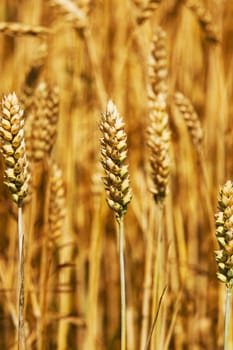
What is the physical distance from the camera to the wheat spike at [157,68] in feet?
3.87

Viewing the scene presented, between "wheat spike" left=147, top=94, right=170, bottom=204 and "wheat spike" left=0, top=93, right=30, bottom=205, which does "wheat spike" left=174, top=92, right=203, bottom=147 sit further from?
"wheat spike" left=0, top=93, right=30, bottom=205

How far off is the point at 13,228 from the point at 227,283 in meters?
0.93

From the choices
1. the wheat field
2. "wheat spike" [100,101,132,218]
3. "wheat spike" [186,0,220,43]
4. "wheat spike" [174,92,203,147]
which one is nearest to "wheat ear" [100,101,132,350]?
"wheat spike" [100,101,132,218]

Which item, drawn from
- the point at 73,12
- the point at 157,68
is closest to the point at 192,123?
the point at 157,68

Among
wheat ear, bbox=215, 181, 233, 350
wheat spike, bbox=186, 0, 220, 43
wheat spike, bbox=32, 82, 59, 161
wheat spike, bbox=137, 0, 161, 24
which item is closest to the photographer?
wheat ear, bbox=215, 181, 233, 350

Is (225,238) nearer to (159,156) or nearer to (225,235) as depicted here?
(225,235)

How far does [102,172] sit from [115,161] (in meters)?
0.68

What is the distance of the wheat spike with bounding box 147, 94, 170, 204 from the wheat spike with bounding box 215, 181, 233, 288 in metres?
0.22

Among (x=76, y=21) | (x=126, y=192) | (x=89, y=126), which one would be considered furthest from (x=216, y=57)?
(x=126, y=192)

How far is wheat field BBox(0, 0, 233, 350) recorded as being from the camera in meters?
1.22

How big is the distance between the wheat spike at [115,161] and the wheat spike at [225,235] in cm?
11

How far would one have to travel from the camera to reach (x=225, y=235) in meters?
0.72

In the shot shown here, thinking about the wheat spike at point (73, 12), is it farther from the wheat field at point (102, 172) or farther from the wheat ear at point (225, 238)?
the wheat ear at point (225, 238)

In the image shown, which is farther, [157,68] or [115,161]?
[157,68]
